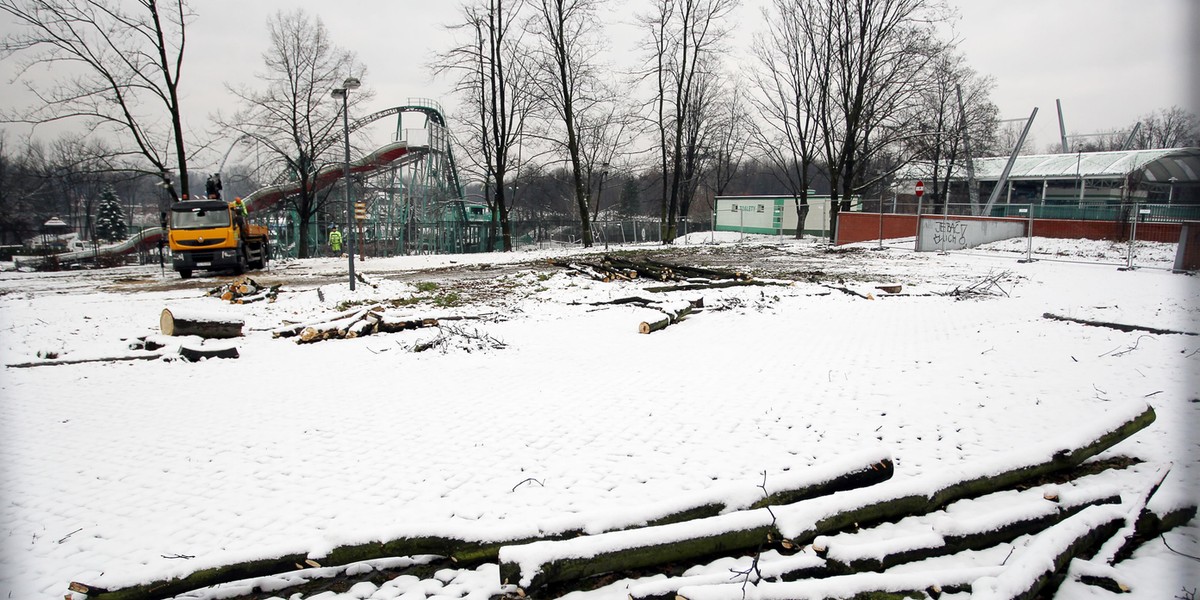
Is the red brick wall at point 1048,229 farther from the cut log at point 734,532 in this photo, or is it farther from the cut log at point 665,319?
the cut log at point 734,532

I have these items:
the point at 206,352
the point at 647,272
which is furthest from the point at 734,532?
the point at 647,272

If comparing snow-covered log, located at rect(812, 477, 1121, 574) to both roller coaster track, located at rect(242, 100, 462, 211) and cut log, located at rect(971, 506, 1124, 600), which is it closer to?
cut log, located at rect(971, 506, 1124, 600)

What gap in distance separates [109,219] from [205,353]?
63.7 m

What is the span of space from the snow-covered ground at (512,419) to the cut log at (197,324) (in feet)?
1.28

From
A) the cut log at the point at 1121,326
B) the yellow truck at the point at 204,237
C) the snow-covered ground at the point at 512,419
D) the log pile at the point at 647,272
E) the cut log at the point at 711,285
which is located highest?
the yellow truck at the point at 204,237

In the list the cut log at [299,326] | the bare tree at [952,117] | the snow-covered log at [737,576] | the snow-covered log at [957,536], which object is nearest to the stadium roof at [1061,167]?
the bare tree at [952,117]

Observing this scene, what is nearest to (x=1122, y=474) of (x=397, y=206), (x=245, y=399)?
(x=245, y=399)

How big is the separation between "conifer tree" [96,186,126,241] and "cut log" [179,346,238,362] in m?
60.5

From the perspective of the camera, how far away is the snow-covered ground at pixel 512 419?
3.56 m

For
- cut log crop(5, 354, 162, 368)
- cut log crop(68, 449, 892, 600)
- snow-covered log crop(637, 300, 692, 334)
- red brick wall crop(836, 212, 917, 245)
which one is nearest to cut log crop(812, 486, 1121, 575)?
cut log crop(68, 449, 892, 600)

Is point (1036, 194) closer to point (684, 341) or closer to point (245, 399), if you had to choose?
point (684, 341)

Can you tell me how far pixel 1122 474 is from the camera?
4121 mm

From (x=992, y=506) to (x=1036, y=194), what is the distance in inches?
2048

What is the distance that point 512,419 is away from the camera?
5559mm
